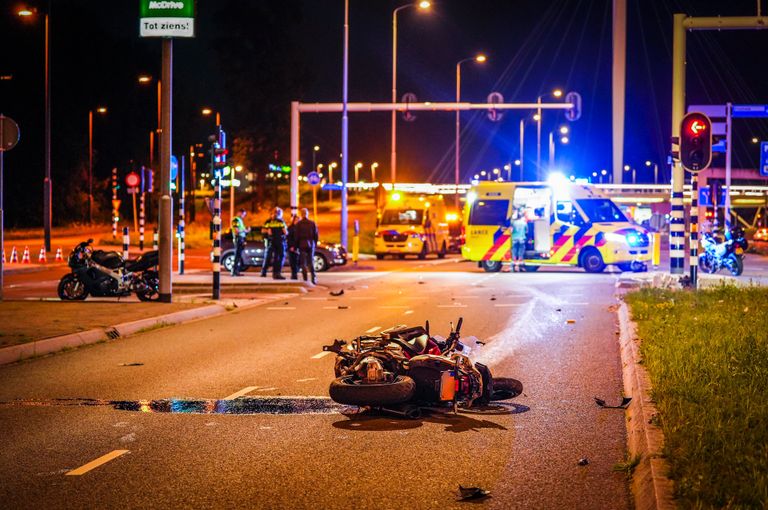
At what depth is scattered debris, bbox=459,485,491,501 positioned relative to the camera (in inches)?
253

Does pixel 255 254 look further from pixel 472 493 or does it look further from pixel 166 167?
pixel 472 493

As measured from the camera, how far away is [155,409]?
9578 mm

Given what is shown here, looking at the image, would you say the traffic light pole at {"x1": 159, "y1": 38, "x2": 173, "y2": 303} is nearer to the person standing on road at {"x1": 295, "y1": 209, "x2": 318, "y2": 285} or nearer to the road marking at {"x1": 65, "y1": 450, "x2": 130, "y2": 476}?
the person standing on road at {"x1": 295, "y1": 209, "x2": 318, "y2": 285}

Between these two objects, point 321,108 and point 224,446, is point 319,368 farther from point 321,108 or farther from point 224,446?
point 321,108

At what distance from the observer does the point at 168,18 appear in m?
19.7

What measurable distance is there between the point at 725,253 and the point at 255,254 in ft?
46.4

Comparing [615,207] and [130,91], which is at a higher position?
[130,91]

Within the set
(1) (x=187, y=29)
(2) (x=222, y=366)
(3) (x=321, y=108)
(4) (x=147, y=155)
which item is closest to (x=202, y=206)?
(4) (x=147, y=155)

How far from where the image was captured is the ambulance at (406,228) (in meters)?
45.9

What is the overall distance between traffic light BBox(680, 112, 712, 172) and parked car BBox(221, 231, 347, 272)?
1544cm

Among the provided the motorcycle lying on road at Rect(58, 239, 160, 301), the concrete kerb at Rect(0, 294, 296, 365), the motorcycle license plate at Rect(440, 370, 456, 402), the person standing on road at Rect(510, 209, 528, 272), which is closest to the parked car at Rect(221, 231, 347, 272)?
the person standing on road at Rect(510, 209, 528, 272)

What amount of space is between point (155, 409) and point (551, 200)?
2551 centimetres

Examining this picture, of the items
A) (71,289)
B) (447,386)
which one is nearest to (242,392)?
(447,386)

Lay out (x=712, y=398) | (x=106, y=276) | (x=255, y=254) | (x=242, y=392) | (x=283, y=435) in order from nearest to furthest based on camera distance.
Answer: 1. (x=283, y=435)
2. (x=712, y=398)
3. (x=242, y=392)
4. (x=106, y=276)
5. (x=255, y=254)
